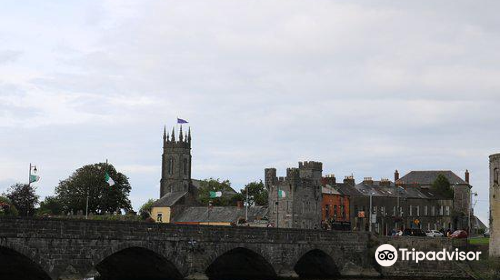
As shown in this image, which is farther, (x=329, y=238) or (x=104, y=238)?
(x=329, y=238)

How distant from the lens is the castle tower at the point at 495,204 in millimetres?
61688

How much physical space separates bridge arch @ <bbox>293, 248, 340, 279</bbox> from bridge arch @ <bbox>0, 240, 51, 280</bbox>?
2430 centimetres

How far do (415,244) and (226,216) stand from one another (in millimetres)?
46372

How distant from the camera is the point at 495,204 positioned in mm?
62531

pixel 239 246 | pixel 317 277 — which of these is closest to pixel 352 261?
pixel 317 277

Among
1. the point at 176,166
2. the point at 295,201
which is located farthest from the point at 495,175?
the point at 176,166

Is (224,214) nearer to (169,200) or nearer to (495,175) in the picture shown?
(169,200)

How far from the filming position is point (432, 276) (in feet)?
208

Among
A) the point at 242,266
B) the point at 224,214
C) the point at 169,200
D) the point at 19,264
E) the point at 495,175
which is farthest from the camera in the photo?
the point at 169,200

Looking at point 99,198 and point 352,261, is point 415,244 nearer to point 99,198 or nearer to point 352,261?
point 352,261

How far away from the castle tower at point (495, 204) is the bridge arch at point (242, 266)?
17954 millimetres

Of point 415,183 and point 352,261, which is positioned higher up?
point 415,183

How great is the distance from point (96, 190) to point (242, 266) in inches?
2944

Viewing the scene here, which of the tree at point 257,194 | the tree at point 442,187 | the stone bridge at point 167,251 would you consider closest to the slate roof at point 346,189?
the tree at point 442,187
